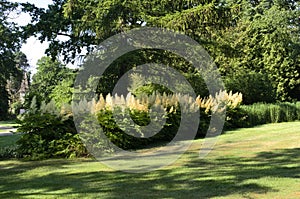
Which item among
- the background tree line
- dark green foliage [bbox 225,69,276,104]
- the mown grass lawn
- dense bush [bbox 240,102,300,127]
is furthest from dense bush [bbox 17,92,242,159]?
dark green foliage [bbox 225,69,276,104]

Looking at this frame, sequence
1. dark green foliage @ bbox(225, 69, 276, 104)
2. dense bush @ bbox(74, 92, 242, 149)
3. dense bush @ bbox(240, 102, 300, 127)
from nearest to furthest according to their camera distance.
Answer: dense bush @ bbox(74, 92, 242, 149) < dense bush @ bbox(240, 102, 300, 127) < dark green foliage @ bbox(225, 69, 276, 104)

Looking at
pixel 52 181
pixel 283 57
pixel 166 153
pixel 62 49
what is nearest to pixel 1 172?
pixel 52 181

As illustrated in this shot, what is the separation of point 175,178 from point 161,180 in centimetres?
24

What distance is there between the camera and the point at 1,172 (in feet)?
21.3

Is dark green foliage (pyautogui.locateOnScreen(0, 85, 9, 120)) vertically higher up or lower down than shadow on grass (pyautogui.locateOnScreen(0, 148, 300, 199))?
higher up

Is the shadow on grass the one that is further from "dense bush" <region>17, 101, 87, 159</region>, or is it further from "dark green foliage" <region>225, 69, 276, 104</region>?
"dark green foliage" <region>225, 69, 276, 104</region>

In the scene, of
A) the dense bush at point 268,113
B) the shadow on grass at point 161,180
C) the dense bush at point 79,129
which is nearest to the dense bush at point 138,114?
the dense bush at point 79,129

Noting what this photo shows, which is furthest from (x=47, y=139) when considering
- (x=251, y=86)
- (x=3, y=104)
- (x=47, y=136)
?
(x=3, y=104)

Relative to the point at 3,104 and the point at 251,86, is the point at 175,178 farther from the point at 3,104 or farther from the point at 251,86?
the point at 3,104

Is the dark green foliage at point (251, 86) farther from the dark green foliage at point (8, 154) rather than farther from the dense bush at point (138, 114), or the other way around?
the dark green foliage at point (8, 154)

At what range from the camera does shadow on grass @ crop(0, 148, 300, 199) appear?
4662mm

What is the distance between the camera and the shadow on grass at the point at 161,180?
4.66 m

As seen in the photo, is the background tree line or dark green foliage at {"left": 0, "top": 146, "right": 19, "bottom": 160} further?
the background tree line

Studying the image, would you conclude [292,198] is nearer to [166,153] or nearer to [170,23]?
[166,153]
